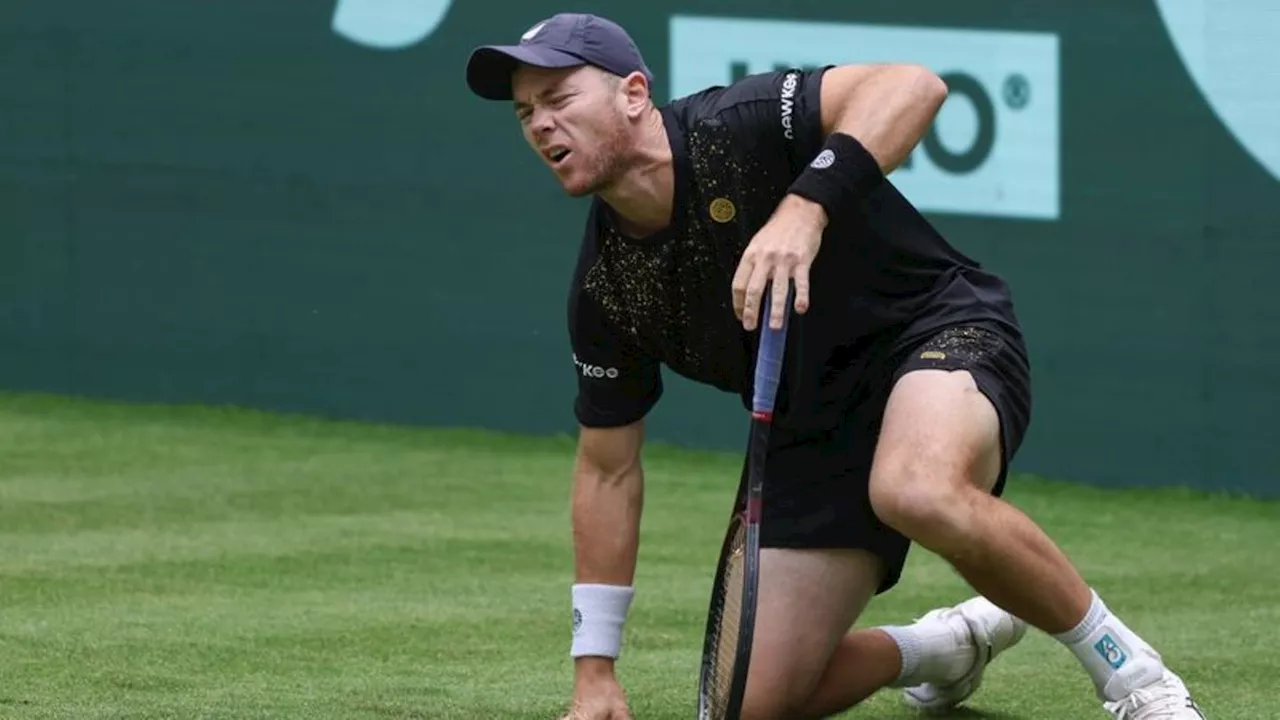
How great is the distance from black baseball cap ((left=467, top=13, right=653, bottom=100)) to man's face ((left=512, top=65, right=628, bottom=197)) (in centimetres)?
2

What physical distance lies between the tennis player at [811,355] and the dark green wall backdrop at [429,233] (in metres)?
4.01

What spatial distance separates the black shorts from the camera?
5016 millimetres

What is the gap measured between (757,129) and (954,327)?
0.53 metres

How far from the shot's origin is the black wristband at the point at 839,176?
15.1ft

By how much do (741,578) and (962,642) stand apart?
2.91ft

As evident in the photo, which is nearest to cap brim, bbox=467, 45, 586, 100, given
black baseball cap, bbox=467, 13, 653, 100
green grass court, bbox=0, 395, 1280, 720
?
black baseball cap, bbox=467, 13, 653, 100

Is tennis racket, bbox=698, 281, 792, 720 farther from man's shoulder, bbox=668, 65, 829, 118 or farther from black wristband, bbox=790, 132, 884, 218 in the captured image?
man's shoulder, bbox=668, 65, 829, 118

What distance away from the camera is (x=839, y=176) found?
183 inches

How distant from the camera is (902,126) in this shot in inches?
188

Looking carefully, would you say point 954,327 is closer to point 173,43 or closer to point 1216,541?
point 1216,541

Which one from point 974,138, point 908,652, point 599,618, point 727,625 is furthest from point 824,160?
point 974,138

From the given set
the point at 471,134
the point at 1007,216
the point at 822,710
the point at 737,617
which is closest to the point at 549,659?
the point at 822,710

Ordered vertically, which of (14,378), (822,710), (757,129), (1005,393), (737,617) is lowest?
(14,378)

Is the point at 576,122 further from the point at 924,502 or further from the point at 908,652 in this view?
the point at 908,652
